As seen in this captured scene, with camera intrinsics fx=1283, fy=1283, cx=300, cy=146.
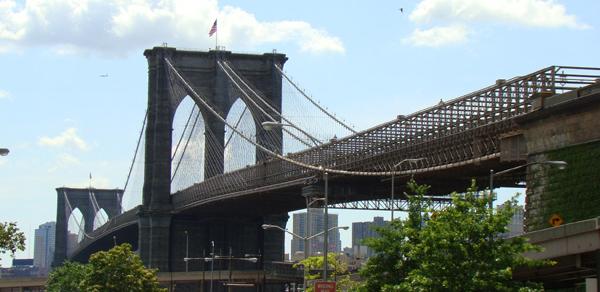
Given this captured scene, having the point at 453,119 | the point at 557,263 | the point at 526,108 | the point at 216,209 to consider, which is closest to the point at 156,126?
the point at 216,209

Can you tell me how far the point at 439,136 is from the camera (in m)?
78.6

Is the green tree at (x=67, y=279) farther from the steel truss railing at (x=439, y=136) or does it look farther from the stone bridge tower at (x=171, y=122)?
the steel truss railing at (x=439, y=136)

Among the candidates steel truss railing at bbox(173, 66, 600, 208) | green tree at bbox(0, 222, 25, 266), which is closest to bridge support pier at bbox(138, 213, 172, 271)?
steel truss railing at bbox(173, 66, 600, 208)

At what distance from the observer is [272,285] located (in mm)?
139375

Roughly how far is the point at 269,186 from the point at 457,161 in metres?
38.1

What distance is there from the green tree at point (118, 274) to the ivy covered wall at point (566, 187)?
158 ft

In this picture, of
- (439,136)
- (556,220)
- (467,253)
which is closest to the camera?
(467,253)

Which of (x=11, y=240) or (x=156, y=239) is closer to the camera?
(x=11, y=240)

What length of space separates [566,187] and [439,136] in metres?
23.0

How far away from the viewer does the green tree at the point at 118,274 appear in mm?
100562

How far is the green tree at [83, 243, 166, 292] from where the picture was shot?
100562mm

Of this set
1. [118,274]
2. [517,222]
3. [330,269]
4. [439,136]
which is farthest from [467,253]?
[517,222]

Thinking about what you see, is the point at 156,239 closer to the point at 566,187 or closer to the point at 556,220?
the point at 566,187

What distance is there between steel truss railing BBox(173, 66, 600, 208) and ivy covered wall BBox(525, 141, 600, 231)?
466cm
